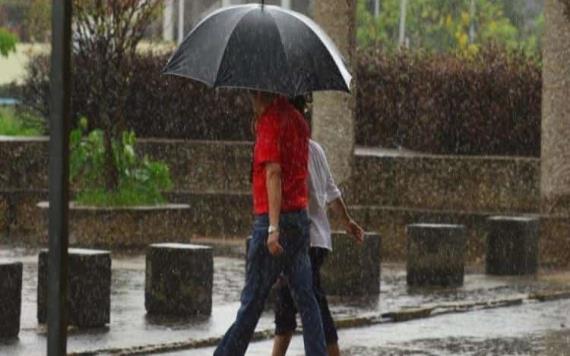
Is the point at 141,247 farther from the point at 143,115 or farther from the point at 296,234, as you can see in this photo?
the point at 296,234

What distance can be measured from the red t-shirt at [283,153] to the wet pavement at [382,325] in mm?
2369

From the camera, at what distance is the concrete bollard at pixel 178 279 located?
15.2 meters

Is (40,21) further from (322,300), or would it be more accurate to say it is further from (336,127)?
(322,300)

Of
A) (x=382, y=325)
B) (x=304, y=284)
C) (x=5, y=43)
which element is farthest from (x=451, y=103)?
(x=304, y=284)

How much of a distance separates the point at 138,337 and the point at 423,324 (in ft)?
8.88

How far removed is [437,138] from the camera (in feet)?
89.0

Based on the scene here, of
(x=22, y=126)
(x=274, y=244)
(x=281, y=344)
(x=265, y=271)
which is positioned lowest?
(x=281, y=344)

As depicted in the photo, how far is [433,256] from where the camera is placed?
61.0ft

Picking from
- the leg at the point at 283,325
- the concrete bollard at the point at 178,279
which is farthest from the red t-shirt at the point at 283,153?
the concrete bollard at the point at 178,279

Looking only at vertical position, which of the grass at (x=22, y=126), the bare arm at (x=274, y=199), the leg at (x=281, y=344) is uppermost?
the grass at (x=22, y=126)

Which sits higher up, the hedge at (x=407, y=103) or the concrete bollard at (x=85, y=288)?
the hedge at (x=407, y=103)

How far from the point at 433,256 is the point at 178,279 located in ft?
13.1

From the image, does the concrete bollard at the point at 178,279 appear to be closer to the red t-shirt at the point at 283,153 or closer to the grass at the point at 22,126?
the red t-shirt at the point at 283,153

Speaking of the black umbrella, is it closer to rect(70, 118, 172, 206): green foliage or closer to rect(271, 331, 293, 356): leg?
rect(271, 331, 293, 356): leg
